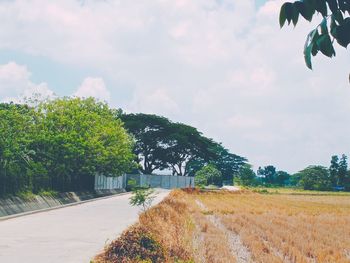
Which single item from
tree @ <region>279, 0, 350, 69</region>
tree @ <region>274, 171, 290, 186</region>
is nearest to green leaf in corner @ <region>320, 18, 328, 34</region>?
tree @ <region>279, 0, 350, 69</region>

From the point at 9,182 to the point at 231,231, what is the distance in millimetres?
10926

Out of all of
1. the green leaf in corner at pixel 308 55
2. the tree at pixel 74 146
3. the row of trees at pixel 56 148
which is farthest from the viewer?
the tree at pixel 74 146

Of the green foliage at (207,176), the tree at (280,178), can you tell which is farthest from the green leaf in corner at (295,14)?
the tree at (280,178)

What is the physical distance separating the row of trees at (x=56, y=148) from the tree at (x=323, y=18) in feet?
69.8

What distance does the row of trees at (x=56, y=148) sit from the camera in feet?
79.5

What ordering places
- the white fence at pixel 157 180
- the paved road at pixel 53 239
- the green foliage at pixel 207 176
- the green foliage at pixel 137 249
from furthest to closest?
the green foliage at pixel 207 176
the white fence at pixel 157 180
the paved road at pixel 53 239
the green foliage at pixel 137 249

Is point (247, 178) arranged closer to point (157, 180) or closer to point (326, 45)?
point (157, 180)

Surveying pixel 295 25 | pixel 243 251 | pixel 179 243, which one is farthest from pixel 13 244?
pixel 295 25

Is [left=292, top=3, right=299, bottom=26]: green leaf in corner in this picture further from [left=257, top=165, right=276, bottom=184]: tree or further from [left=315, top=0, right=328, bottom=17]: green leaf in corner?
[left=257, top=165, right=276, bottom=184]: tree

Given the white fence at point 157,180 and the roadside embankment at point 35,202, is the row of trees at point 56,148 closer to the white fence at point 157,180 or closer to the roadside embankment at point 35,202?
the roadside embankment at point 35,202

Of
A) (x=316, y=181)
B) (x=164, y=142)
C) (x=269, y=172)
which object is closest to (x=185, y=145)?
(x=164, y=142)

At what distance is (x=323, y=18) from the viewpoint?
2.23 m

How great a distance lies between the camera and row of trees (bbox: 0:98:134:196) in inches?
954

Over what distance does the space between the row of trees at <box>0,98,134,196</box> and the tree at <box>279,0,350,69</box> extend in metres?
21.3
